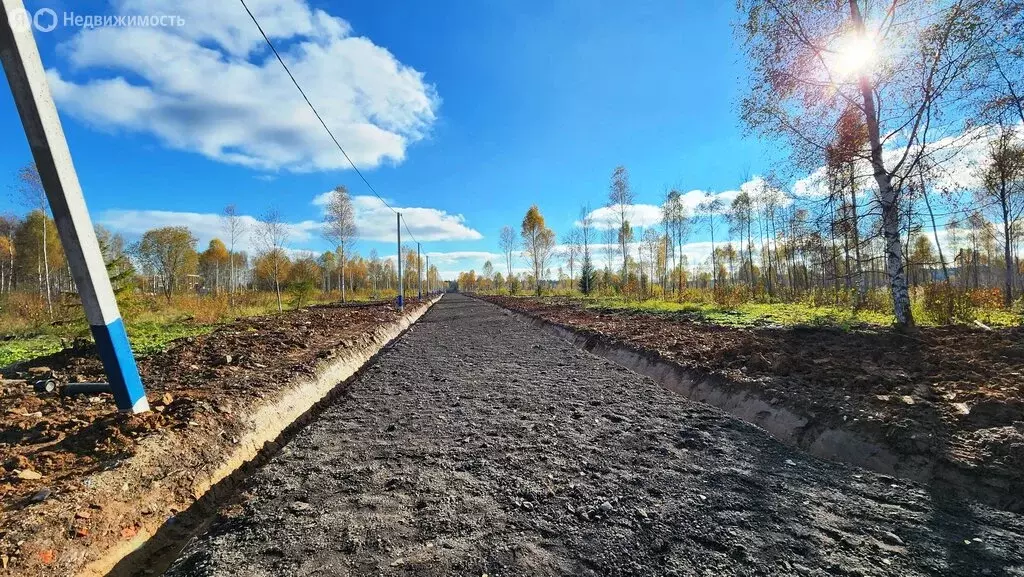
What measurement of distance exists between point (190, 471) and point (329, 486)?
121cm

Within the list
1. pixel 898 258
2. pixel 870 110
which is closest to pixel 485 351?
pixel 898 258

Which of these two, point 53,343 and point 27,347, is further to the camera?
point 53,343

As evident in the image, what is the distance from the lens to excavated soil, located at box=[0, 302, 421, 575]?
2.13 metres

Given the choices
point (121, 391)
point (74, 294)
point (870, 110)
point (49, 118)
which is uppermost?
point (870, 110)

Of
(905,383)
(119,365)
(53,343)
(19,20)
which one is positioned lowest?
(905,383)

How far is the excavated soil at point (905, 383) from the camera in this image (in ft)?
9.61

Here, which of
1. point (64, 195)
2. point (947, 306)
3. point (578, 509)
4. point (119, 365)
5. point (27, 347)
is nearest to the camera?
point (578, 509)

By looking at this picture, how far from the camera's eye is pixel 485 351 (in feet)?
29.9

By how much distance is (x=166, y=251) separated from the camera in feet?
145

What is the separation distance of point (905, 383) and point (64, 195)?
8.35 metres

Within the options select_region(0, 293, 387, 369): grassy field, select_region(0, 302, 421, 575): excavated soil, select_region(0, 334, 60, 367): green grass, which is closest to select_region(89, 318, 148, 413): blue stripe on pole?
select_region(0, 302, 421, 575): excavated soil

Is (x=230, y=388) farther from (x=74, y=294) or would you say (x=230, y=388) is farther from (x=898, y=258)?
(x=898, y=258)

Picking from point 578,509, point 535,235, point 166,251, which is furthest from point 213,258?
point 578,509

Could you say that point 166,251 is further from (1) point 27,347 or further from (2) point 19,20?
(2) point 19,20
